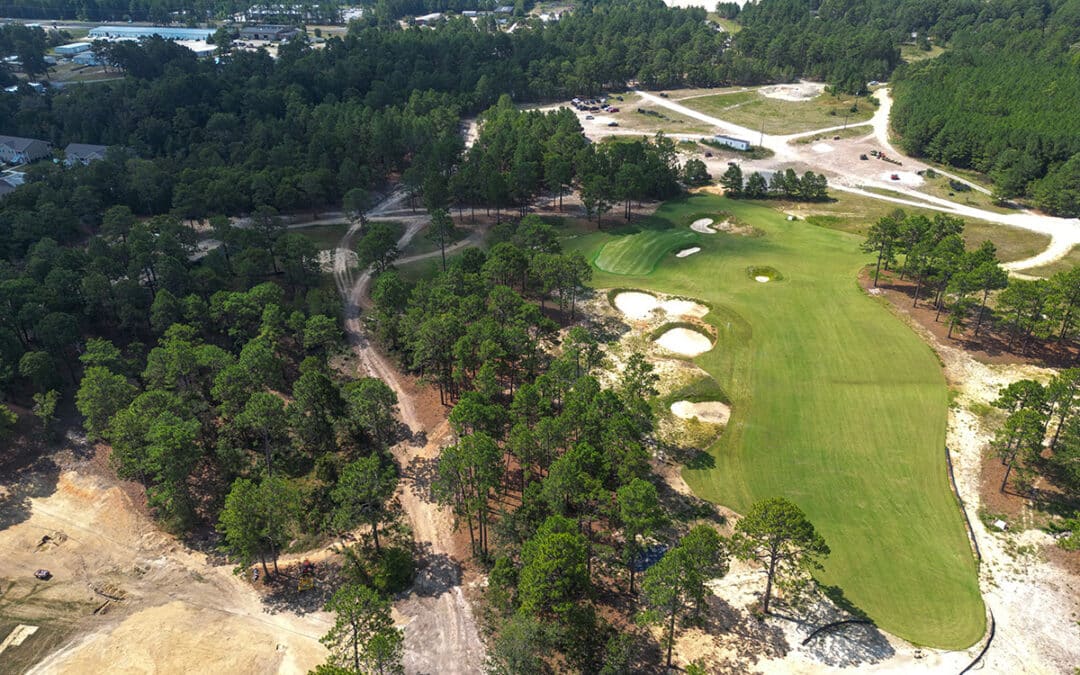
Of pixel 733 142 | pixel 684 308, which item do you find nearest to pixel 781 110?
pixel 733 142

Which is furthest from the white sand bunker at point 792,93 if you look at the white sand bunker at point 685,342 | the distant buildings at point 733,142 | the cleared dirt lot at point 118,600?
the cleared dirt lot at point 118,600

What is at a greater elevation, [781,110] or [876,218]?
[781,110]

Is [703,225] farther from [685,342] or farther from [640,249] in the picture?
[685,342]

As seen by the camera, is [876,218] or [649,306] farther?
[876,218]

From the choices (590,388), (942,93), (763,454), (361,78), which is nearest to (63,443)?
(590,388)

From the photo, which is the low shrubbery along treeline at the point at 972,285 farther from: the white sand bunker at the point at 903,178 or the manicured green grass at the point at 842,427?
the white sand bunker at the point at 903,178

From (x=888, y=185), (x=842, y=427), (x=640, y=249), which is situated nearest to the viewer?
(x=842, y=427)

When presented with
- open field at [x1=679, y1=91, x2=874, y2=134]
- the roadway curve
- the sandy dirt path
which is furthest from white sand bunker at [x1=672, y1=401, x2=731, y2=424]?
open field at [x1=679, y1=91, x2=874, y2=134]
